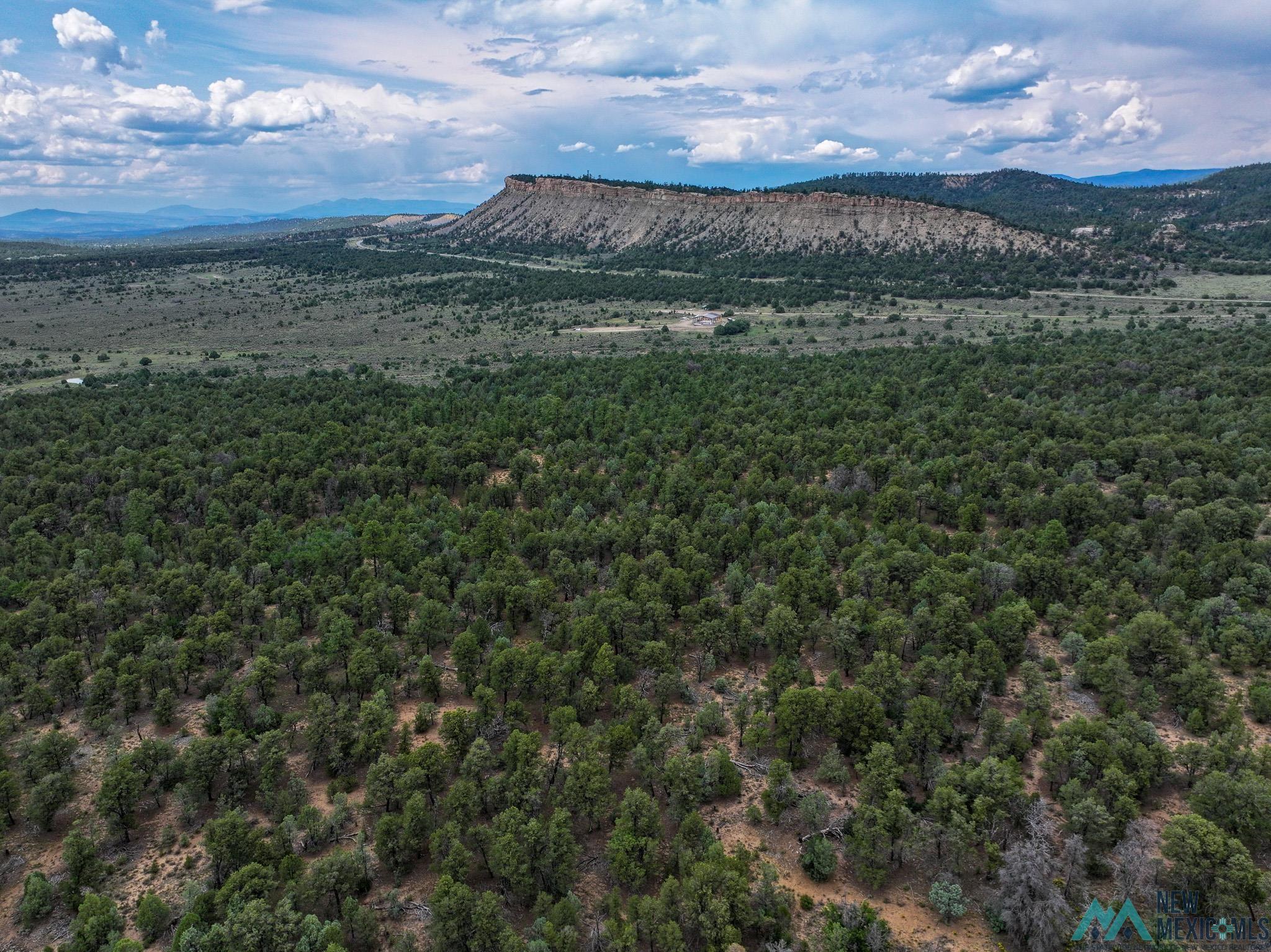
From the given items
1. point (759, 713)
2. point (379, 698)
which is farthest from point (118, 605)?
point (759, 713)

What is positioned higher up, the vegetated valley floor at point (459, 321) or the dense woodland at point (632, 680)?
the vegetated valley floor at point (459, 321)

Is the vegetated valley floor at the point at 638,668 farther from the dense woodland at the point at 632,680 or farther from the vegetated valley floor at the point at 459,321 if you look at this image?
the vegetated valley floor at the point at 459,321

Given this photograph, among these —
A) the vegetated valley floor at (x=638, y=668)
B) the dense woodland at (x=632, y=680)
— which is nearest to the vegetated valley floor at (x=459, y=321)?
the vegetated valley floor at (x=638, y=668)

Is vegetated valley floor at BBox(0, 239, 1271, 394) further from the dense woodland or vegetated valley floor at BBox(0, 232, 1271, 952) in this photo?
the dense woodland

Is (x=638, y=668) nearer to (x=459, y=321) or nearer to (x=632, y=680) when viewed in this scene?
(x=632, y=680)

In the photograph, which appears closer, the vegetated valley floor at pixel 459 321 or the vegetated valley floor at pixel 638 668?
the vegetated valley floor at pixel 638 668

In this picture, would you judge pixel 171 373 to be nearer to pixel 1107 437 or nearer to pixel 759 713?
pixel 759 713

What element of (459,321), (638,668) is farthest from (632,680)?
(459,321)
